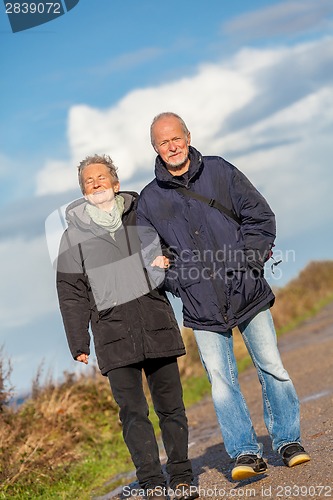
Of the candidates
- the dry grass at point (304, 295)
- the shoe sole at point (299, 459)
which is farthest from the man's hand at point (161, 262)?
the dry grass at point (304, 295)

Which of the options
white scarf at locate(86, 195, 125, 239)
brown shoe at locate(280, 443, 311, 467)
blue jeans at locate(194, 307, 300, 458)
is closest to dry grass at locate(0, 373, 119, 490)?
blue jeans at locate(194, 307, 300, 458)

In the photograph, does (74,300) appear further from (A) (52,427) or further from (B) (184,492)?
(A) (52,427)

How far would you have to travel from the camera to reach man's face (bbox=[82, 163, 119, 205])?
6914 millimetres

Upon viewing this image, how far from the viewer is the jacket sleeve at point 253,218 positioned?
676 centimetres

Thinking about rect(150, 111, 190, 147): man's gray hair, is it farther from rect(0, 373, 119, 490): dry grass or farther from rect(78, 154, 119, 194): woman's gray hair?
rect(0, 373, 119, 490): dry grass

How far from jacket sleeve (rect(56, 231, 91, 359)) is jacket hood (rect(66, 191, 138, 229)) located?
0.18 meters

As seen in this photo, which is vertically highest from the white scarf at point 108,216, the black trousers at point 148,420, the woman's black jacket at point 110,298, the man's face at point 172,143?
the man's face at point 172,143

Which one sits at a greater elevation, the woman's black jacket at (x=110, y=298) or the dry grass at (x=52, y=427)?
the woman's black jacket at (x=110, y=298)

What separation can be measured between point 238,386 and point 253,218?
120cm

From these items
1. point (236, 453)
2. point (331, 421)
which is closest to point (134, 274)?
point (236, 453)

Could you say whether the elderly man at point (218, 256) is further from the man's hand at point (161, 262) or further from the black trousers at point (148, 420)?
the black trousers at point (148, 420)

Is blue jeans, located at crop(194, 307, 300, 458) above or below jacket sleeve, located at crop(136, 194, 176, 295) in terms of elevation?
below

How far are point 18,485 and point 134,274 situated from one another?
Answer: 3.24 meters

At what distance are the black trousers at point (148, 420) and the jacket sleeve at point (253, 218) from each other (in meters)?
1.00
